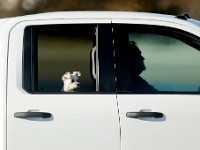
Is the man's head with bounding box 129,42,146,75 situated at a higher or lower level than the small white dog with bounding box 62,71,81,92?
higher

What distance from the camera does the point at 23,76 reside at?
5.63 m

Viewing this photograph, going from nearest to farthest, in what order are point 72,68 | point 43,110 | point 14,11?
1. point 43,110
2. point 72,68
3. point 14,11

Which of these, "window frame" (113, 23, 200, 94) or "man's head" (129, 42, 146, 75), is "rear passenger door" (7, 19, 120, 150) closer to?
"window frame" (113, 23, 200, 94)

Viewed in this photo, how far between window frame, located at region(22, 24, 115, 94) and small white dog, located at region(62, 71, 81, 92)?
12cm

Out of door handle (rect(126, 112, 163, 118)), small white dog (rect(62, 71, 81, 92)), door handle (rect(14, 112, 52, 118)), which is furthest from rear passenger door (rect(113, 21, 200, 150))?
door handle (rect(14, 112, 52, 118))

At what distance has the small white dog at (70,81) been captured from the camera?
5.65 m

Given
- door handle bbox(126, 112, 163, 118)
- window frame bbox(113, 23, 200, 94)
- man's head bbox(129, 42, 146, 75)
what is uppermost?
window frame bbox(113, 23, 200, 94)

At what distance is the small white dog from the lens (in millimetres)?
5652

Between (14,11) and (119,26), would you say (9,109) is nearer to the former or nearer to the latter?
(119,26)

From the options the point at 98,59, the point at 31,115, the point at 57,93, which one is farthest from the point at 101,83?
the point at 31,115

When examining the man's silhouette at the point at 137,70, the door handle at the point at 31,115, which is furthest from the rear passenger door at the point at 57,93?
the man's silhouette at the point at 137,70

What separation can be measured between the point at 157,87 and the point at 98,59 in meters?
0.45

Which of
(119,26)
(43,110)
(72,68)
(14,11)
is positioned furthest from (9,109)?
(14,11)

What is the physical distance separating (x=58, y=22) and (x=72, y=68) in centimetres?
35
